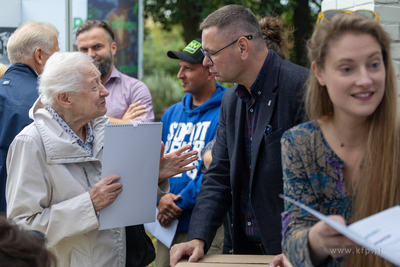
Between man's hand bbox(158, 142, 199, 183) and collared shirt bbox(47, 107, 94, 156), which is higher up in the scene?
collared shirt bbox(47, 107, 94, 156)

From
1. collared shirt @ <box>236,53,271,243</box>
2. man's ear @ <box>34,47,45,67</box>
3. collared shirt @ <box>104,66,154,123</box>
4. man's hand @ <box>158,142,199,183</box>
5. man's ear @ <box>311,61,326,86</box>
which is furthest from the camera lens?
collared shirt @ <box>104,66,154,123</box>

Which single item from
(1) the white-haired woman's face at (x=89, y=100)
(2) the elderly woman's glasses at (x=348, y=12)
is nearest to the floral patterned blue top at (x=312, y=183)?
(2) the elderly woman's glasses at (x=348, y=12)

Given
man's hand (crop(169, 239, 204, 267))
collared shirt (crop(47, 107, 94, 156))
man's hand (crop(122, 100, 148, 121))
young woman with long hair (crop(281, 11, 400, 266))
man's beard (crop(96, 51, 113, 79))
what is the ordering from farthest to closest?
man's beard (crop(96, 51, 113, 79))
man's hand (crop(122, 100, 148, 121))
collared shirt (crop(47, 107, 94, 156))
man's hand (crop(169, 239, 204, 267))
young woman with long hair (crop(281, 11, 400, 266))

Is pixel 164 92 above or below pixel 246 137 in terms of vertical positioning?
below

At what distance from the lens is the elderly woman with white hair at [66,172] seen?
217 cm

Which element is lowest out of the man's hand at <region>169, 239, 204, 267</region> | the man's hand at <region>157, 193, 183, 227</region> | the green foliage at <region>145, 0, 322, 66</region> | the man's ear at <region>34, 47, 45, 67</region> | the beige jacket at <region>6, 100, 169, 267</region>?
the man's hand at <region>157, 193, 183, 227</region>

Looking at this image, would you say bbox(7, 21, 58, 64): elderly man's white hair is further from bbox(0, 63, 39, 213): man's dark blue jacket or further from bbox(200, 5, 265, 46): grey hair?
bbox(200, 5, 265, 46): grey hair

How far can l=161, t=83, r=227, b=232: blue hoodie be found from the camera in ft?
10.6

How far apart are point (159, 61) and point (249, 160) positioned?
76.9ft

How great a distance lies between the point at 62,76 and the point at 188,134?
1.31m

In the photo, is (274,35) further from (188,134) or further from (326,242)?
(326,242)

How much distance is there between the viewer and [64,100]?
7.93 ft

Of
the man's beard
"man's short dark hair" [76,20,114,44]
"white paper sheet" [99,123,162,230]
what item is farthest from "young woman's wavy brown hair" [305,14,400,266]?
"man's short dark hair" [76,20,114,44]

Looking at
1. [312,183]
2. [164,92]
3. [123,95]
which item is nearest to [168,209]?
[123,95]
